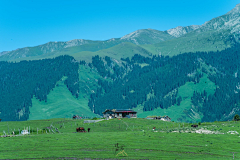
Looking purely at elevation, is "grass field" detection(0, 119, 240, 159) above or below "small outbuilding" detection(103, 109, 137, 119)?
below

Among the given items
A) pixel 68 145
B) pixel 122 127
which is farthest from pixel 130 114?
pixel 68 145

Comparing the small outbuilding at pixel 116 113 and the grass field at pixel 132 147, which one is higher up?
the small outbuilding at pixel 116 113

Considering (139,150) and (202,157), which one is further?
(139,150)

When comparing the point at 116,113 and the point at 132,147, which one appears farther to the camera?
the point at 116,113

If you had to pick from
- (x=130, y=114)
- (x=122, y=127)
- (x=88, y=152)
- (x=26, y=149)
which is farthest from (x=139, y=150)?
(x=130, y=114)

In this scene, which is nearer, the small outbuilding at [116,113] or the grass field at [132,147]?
the grass field at [132,147]

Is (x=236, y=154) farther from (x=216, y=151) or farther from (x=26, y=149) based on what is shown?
(x=26, y=149)

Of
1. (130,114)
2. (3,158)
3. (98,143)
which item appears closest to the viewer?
(3,158)

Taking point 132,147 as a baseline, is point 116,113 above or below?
above

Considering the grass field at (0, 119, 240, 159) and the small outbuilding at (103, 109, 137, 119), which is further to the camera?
the small outbuilding at (103, 109, 137, 119)

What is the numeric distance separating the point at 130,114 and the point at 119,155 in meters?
122

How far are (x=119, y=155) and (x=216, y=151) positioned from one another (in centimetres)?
2158

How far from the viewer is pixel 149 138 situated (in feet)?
274

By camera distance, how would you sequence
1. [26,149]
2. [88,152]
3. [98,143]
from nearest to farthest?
[88,152]
[26,149]
[98,143]
